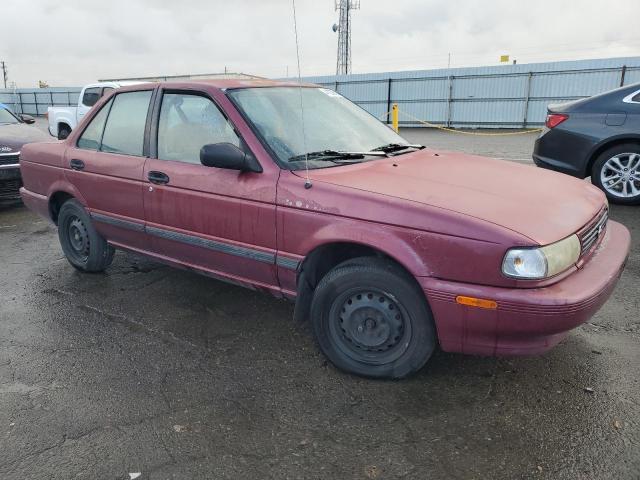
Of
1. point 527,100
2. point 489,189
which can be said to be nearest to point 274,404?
point 489,189

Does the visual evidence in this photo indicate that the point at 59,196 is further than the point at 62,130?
No

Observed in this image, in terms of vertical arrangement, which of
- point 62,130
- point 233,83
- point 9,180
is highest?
point 233,83

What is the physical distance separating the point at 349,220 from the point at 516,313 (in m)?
0.93

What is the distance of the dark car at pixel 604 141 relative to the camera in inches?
253

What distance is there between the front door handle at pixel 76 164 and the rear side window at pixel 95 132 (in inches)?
5.4

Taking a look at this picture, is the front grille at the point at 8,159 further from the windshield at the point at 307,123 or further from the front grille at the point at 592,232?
the front grille at the point at 592,232

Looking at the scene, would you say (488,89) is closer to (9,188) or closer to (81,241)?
(9,188)

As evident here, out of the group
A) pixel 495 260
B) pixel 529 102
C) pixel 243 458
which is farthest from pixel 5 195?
pixel 529 102

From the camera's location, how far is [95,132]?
4402 mm

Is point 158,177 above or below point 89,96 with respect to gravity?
below

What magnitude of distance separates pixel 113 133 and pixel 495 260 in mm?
3184

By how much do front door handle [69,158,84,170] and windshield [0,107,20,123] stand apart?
5606 mm

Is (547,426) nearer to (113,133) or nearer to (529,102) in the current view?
(113,133)

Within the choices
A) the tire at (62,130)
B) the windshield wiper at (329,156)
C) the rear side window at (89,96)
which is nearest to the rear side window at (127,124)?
the windshield wiper at (329,156)
